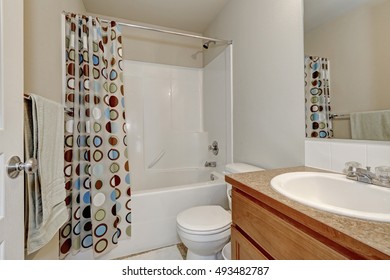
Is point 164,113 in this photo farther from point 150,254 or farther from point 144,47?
point 150,254

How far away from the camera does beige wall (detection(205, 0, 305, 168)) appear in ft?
3.64

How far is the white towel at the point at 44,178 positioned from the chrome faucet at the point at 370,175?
1.25 metres

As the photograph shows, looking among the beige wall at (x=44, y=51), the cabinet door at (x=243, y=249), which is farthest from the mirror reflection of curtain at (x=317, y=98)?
the beige wall at (x=44, y=51)

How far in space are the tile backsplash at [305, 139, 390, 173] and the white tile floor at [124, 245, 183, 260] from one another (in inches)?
46.8

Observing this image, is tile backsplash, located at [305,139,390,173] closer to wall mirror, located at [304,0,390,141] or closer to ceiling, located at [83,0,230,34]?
wall mirror, located at [304,0,390,141]

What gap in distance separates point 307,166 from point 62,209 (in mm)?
1356

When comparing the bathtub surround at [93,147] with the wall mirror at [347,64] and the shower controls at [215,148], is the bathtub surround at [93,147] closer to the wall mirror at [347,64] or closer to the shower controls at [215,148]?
the shower controls at [215,148]

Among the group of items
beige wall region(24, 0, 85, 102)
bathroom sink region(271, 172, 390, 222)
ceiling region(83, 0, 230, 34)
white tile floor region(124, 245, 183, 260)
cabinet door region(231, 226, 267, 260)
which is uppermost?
ceiling region(83, 0, 230, 34)

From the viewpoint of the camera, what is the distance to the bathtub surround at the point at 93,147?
127 centimetres

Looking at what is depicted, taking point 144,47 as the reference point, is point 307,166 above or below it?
below

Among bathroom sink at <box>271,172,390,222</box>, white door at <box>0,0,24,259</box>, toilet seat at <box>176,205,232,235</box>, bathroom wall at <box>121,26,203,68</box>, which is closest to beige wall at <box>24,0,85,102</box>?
white door at <box>0,0,24,259</box>
